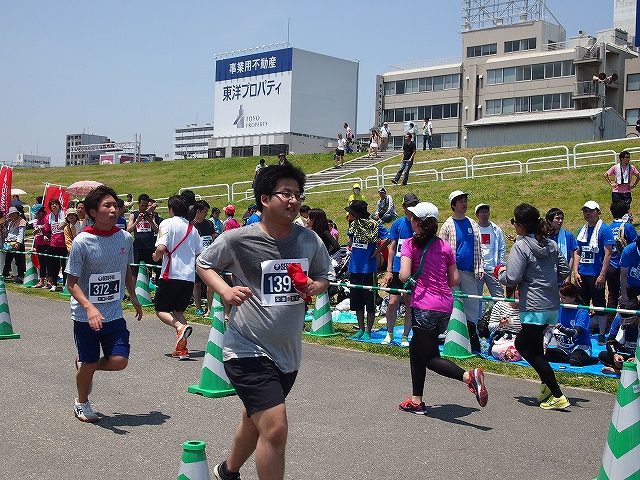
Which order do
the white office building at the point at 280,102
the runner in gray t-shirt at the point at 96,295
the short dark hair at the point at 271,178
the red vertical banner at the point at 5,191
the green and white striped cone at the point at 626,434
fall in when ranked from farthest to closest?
the white office building at the point at 280,102, the red vertical banner at the point at 5,191, the runner in gray t-shirt at the point at 96,295, the green and white striped cone at the point at 626,434, the short dark hair at the point at 271,178

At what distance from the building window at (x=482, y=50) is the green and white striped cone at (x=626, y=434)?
68157 millimetres

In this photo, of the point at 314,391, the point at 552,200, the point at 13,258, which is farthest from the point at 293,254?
the point at 552,200

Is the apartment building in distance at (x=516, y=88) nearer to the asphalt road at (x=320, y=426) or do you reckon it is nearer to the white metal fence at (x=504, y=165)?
the white metal fence at (x=504, y=165)

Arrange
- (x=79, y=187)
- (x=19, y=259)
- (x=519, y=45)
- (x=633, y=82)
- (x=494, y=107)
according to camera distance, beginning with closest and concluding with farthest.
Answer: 1. (x=19, y=259)
2. (x=79, y=187)
3. (x=633, y=82)
4. (x=494, y=107)
5. (x=519, y=45)

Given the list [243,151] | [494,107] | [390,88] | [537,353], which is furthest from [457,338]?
[390,88]

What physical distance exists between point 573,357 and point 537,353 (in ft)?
8.16

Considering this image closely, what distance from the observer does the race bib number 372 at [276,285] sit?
4195 mm

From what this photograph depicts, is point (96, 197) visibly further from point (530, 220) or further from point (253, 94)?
point (253, 94)

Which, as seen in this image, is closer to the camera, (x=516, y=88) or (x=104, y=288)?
(x=104, y=288)

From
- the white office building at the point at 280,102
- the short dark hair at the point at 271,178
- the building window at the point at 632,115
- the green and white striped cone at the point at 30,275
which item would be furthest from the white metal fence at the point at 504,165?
the white office building at the point at 280,102

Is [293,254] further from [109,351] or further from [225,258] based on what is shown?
[109,351]

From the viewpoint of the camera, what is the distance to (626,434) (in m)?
4.41

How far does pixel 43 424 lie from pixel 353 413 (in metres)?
2.72

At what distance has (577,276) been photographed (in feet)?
38.4
